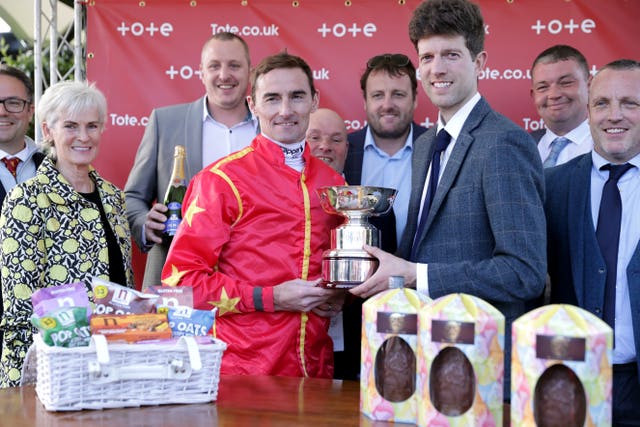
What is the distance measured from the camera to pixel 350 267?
2533 mm

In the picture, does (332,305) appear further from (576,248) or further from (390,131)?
(390,131)

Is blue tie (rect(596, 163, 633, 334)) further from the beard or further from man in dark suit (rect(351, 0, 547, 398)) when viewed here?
the beard

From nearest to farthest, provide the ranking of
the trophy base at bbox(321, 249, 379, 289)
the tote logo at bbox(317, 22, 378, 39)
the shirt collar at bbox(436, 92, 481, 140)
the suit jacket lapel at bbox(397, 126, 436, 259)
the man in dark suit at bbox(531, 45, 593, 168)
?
the trophy base at bbox(321, 249, 379, 289) → the shirt collar at bbox(436, 92, 481, 140) → the suit jacket lapel at bbox(397, 126, 436, 259) → the man in dark suit at bbox(531, 45, 593, 168) → the tote logo at bbox(317, 22, 378, 39)

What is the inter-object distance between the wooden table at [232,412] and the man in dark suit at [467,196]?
489mm

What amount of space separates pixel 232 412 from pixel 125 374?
10.7 inches

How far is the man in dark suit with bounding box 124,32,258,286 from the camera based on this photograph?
4297 millimetres

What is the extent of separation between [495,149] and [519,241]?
301 mm

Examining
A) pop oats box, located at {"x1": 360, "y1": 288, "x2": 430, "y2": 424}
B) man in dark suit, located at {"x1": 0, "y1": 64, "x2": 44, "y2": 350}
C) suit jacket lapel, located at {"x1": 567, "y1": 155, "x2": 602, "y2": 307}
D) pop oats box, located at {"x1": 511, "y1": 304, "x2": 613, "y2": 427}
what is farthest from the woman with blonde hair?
pop oats box, located at {"x1": 511, "y1": 304, "x2": 613, "y2": 427}

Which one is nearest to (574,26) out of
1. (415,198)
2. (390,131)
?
(390,131)

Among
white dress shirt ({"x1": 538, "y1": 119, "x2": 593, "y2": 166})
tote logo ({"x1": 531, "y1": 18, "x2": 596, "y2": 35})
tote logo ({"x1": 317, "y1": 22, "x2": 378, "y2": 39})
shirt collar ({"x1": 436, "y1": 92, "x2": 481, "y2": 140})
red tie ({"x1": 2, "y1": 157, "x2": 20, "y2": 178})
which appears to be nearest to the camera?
shirt collar ({"x1": 436, "y1": 92, "x2": 481, "y2": 140})

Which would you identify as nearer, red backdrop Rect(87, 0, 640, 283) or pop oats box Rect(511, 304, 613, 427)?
pop oats box Rect(511, 304, 613, 427)

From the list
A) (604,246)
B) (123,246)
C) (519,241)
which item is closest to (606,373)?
→ (519,241)

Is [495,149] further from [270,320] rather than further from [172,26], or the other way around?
[172,26]

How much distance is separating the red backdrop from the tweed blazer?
1749mm
